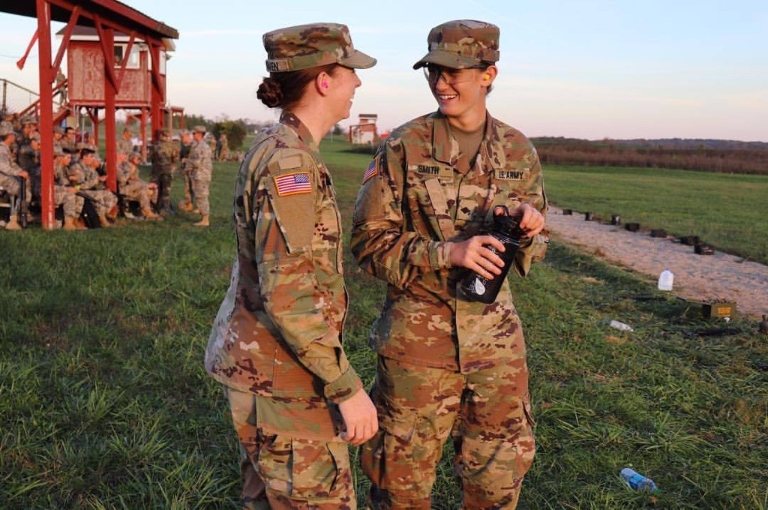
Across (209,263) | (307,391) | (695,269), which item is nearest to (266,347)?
(307,391)

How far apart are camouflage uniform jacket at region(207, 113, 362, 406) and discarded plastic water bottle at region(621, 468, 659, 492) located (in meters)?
2.32

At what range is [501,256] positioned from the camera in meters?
2.66

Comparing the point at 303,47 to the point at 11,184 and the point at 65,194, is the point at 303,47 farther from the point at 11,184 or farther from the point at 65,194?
the point at 65,194

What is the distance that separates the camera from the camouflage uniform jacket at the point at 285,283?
2.04 metres

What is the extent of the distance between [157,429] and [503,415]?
2.35m

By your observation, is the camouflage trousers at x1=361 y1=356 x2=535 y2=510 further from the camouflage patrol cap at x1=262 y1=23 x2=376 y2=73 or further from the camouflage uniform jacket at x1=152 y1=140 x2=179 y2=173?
the camouflage uniform jacket at x1=152 y1=140 x2=179 y2=173

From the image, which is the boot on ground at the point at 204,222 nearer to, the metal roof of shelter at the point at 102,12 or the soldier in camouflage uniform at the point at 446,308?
the metal roof of shelter at the point at 102,12

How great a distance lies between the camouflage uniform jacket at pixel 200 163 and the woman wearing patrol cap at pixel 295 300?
12.3 metres

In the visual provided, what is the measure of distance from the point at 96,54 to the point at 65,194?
9863 mm

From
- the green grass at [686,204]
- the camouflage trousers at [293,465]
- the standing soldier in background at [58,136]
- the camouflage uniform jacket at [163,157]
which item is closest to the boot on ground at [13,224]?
the standing soldier in background at [58,136]

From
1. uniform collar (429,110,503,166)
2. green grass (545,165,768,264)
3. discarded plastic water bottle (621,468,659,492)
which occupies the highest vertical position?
uniform collar (429,110,503,166)

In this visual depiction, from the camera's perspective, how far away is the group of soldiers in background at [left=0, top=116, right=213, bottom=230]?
12125 millimetres

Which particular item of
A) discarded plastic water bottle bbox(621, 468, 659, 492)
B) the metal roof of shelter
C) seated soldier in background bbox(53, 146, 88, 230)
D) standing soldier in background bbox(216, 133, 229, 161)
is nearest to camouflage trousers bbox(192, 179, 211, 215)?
seated soldier in background bbox(53, 146, 88, 230)

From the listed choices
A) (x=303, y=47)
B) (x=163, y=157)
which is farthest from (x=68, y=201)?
(x=303, y=47)
